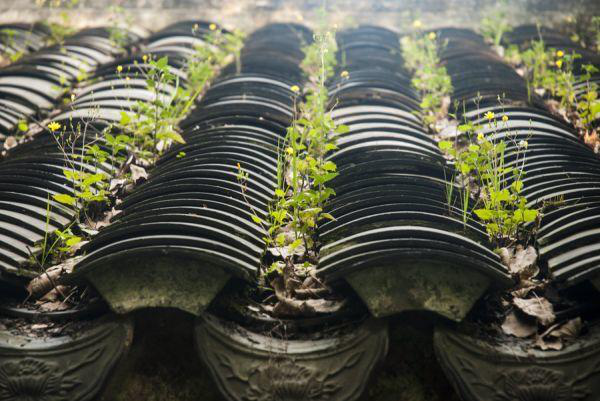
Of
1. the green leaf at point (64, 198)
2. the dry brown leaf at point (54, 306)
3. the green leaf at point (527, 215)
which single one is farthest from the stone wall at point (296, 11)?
the dry brown leaf at point (54, 306)

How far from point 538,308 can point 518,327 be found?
0.46 feet

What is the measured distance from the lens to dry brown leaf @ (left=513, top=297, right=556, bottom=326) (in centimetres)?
254

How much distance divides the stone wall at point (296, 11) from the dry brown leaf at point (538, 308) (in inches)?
230

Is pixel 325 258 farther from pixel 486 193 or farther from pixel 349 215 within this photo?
pixel 486 193

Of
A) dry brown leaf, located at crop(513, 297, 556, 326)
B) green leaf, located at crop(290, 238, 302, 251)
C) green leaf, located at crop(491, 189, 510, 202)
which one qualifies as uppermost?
green leaf, located at crop(491, 189, 510, 202)

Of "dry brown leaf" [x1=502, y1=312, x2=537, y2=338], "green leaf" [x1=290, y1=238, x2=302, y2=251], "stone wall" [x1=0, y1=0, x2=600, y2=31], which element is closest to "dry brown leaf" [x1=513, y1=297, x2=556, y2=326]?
"dry brown leaf" [x1=502, y1=312, x2=537, y2=338]

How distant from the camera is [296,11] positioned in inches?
323

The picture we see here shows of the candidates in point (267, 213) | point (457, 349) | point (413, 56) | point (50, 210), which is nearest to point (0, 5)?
point (413, 56)

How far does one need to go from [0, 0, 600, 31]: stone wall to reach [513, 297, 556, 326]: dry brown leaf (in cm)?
584

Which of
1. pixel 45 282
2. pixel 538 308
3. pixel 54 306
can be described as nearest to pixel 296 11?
pixel 45 282

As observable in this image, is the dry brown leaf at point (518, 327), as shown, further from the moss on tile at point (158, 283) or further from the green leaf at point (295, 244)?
the moss on tile at point (158, 283)

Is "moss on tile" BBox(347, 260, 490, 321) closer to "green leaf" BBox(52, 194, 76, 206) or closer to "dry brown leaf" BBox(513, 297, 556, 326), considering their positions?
"dry brown leaf" BBox(513, 297, 556, 326)

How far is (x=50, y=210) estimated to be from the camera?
3242 millimetres

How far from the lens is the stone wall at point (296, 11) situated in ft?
25.7
